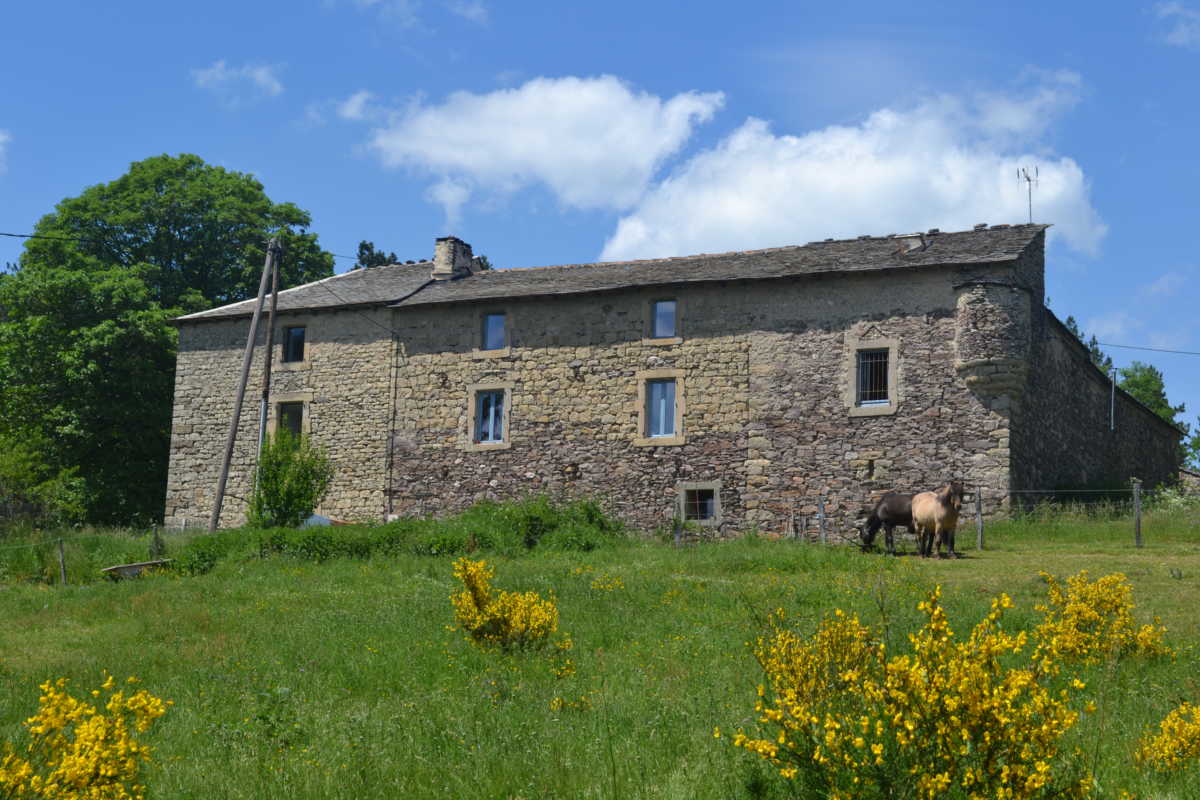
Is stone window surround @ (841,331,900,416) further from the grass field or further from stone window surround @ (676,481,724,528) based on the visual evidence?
the grass field

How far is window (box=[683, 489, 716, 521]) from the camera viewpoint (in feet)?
93.5

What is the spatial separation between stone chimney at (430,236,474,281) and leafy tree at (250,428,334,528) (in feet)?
30.1

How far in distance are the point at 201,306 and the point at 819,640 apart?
123 feet

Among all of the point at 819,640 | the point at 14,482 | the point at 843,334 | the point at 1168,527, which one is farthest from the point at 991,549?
the point at 14,482

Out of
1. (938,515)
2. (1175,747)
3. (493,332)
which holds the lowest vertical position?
(1175,747)

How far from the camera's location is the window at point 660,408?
1157 inches

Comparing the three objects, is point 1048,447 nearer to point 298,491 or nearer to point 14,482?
point 298,491

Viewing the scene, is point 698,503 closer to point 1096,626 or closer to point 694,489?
point 694,489

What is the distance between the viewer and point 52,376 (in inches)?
1512

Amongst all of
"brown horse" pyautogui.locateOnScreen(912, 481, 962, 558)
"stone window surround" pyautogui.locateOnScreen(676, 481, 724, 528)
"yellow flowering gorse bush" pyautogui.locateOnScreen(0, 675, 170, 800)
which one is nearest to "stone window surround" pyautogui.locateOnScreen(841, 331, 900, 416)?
"stone window surround" pyautogui.locateOnScreen(676, 481, 724, 528)

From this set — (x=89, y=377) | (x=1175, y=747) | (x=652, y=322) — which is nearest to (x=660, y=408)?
(x=652, y=322)

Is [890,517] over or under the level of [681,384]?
under

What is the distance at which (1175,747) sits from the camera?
7.39m

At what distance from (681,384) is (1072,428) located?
1106 cm
